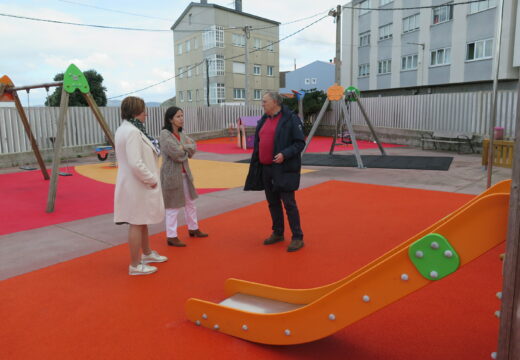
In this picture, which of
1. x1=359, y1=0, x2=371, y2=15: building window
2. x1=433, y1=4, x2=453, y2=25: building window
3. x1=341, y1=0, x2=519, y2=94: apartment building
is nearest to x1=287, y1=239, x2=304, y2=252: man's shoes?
x1=341, y1=0, x2=519, y2=94: apartment building

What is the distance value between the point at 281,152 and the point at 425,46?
29.2m

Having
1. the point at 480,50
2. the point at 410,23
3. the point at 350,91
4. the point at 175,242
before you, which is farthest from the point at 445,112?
the point at 410,23

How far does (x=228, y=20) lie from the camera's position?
47375mm

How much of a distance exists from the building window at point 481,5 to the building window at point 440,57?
2821mm

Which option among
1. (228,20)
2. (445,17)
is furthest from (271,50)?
(445,17)

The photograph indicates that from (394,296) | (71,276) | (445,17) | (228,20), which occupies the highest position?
(228,20)

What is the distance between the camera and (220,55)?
155 ft

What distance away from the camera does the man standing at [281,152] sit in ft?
13.9

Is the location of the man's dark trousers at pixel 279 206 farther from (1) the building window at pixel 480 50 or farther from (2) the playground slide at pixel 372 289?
(1) the building window at pixel 480 50

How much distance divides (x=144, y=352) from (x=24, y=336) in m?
0.90

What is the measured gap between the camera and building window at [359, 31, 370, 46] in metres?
35.1

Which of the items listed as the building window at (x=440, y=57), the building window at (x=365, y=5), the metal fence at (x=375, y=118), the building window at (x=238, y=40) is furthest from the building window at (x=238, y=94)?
the metal fence at (x=375, y=118)

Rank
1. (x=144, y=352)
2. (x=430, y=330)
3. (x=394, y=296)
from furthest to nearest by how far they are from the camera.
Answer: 1. (x=430, y=330)
2. (x=144, y=352)
3. (x=394, y=296)

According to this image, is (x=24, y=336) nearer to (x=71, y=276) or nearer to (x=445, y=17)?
(x=71, y=276)
